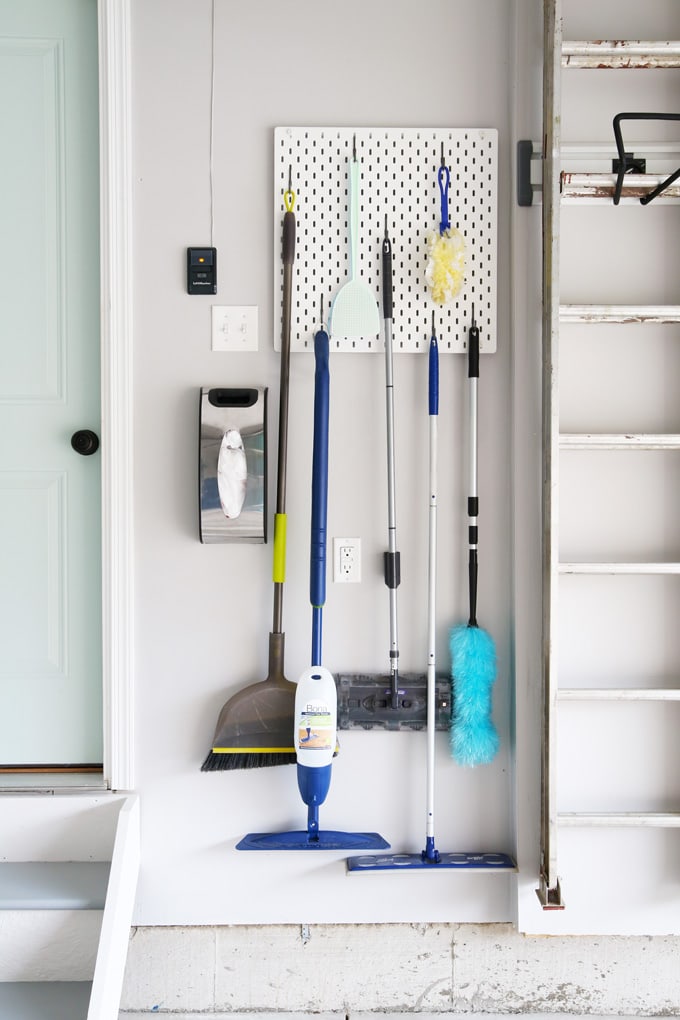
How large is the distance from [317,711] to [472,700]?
39 centimetres

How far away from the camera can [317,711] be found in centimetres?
166

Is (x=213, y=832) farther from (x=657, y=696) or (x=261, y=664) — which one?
(x=657, y=696)

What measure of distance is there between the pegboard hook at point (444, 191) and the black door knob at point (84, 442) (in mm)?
1007

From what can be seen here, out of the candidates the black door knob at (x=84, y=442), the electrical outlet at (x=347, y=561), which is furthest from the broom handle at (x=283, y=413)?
the black door knob at (x=84, y=442)

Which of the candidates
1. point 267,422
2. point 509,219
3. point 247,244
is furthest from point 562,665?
point 247,244

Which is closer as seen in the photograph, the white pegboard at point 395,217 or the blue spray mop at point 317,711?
the blue spray mop at point 317,711

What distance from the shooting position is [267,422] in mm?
1770

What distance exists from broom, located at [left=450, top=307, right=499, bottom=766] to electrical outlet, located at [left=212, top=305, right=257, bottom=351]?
54 cm

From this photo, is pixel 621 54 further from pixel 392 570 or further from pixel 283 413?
pixel 392 570

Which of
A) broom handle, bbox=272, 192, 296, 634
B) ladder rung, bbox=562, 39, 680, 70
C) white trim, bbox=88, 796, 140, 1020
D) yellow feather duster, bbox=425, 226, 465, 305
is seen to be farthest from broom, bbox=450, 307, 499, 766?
white trim, bbox=88, 796, 140, 1020

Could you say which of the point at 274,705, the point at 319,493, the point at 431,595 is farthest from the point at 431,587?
the point at 274,705

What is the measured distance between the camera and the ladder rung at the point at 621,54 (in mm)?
1648

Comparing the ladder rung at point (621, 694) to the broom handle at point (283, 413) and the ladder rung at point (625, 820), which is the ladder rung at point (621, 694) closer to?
the ladder rung at point (625, 820)

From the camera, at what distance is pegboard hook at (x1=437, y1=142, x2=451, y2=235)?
5.74ft
